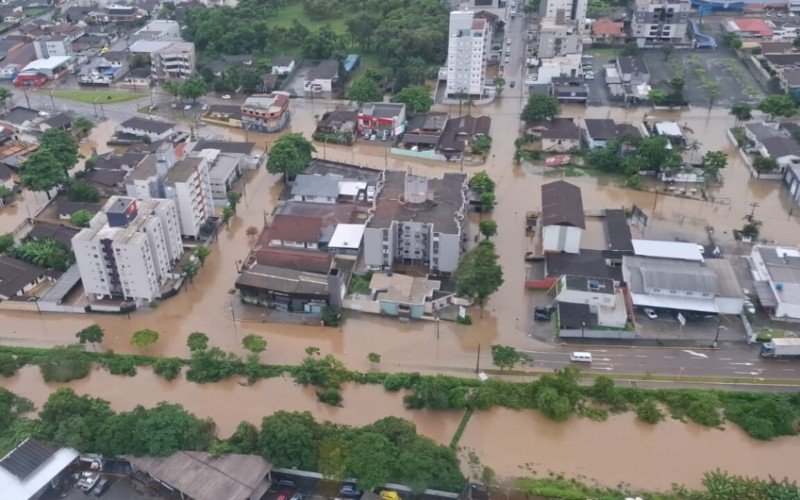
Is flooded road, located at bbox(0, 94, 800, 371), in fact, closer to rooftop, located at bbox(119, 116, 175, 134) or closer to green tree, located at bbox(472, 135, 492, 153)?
green tree, located at bbox(472, 135, 492, 153)

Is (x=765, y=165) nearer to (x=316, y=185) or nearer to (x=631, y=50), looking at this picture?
(x=631, y=50)

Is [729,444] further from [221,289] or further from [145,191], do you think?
[145,191]

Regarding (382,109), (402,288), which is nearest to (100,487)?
(402,288)

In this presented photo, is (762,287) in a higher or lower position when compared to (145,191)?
lower

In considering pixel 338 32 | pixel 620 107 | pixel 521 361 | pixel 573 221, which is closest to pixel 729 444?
pixel 521 361

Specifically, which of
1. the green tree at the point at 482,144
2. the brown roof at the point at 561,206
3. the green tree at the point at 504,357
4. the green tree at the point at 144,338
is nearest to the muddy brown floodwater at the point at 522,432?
the green tree at the point at 144,338

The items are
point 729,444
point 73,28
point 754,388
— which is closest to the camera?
point 729,444

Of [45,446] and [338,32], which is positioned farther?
[338,32]
